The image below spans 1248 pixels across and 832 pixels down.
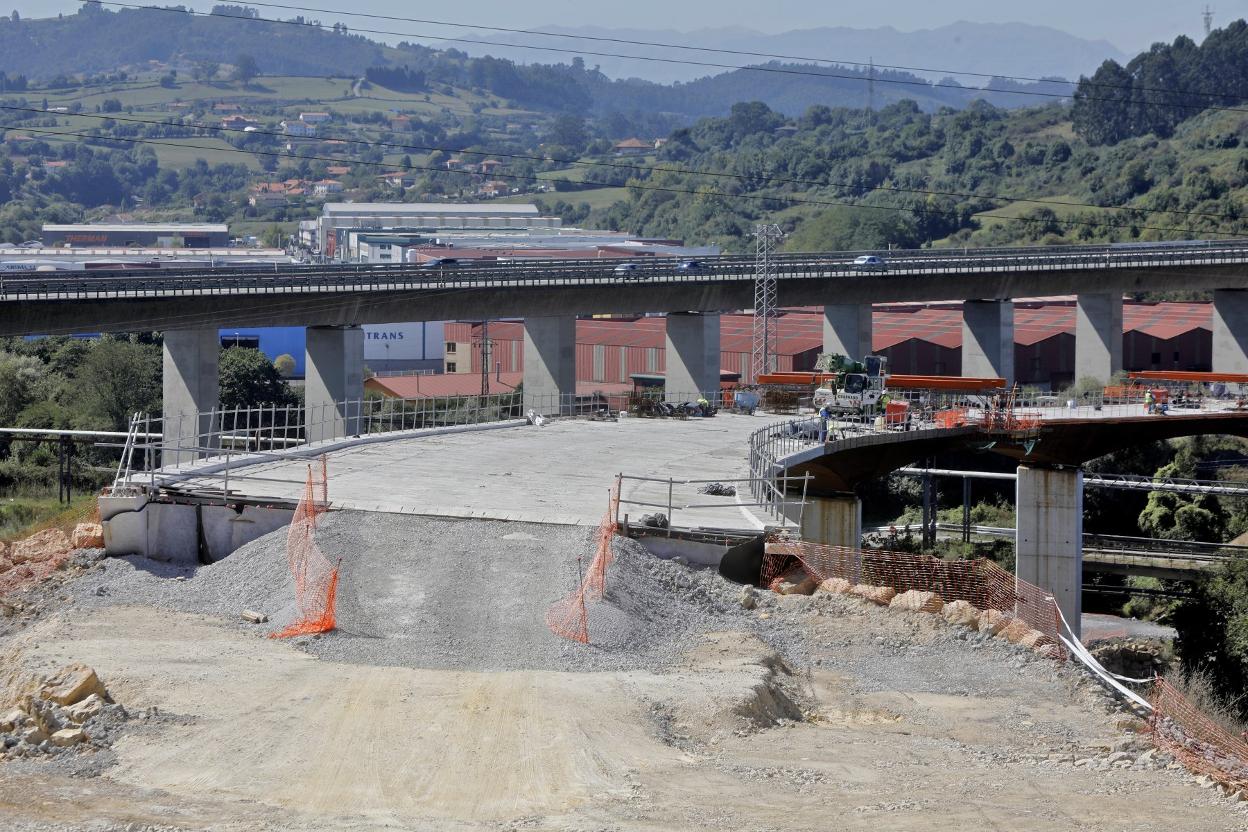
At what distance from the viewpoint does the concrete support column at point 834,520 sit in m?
52.2

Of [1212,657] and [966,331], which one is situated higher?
[966,331]

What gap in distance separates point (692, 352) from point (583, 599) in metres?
65.9

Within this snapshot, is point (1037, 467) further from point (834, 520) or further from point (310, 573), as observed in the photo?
point (310, 573)

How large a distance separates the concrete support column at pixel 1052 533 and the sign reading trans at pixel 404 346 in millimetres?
85333

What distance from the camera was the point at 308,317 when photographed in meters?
82.3

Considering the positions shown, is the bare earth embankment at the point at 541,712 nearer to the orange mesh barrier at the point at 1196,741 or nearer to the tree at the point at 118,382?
the orange mesh barrier at the point at 1196,741

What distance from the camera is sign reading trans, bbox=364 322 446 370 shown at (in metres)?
141

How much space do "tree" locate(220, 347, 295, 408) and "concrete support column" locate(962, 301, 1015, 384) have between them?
136ft

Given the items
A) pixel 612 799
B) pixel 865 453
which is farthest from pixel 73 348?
pixel 612 799

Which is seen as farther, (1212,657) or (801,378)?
(801,378)

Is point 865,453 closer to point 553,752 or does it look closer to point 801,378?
point 801,378

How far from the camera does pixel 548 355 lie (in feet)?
303

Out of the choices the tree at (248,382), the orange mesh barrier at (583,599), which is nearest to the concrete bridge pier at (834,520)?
the orange mesh barrier at (583,599)

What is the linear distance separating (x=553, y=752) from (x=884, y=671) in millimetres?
8498
